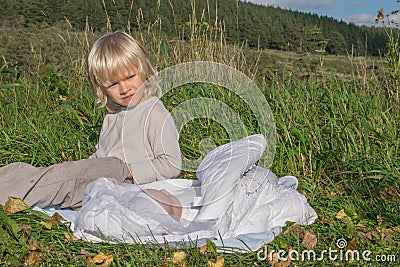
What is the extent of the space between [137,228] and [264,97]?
1.89m

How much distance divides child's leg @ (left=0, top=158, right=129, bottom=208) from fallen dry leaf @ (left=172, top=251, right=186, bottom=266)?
779 millimetres

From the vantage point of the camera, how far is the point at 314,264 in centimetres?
228

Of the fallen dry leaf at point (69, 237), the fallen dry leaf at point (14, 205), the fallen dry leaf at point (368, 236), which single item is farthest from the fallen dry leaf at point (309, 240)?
the fallen dry leaf at point (14, 205)

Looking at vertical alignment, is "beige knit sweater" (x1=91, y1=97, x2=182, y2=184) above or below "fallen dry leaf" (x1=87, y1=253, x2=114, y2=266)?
above

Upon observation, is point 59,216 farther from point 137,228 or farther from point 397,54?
point 397,54

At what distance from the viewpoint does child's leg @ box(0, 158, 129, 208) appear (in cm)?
276

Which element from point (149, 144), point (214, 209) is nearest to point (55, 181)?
point (149, 144)

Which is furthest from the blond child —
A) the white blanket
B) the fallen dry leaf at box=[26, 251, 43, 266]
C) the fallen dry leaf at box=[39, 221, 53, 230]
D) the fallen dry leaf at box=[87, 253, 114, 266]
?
the fallen dry leaf at box=[87, 253, 114, 266]

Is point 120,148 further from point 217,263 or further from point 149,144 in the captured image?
point 217,263

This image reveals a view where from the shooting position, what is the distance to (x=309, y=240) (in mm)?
2412

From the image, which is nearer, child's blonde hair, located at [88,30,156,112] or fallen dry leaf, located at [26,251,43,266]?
fallen dry leaf, located at [26,251,43,266]

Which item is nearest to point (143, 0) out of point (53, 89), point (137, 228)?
point (53, 89)

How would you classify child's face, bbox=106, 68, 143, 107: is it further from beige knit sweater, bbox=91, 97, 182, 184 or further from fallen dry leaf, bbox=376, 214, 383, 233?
fallen dry leaf, bbox=376, 214, 383, 233

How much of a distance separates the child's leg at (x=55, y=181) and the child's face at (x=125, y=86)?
0.37 meters
